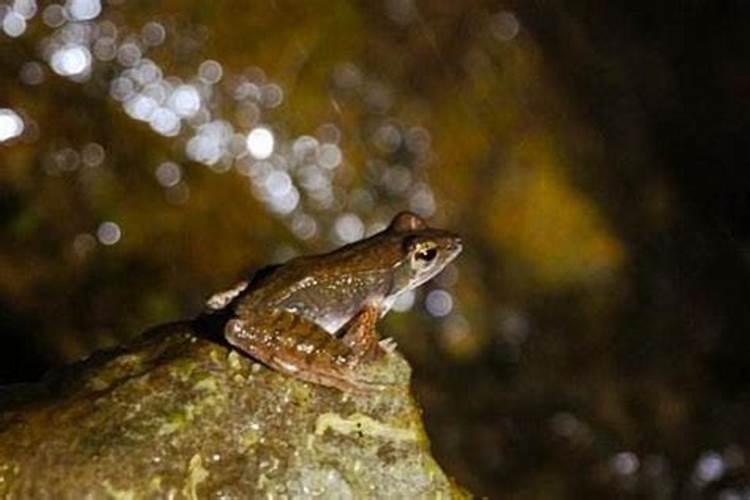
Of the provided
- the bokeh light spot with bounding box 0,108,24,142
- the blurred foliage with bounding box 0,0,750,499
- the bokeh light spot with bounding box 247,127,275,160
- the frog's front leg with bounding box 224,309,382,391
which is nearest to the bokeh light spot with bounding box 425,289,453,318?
the blurred foliage with bounding box 0,0,750,499

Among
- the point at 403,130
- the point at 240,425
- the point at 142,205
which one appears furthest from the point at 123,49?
the point at 240,425

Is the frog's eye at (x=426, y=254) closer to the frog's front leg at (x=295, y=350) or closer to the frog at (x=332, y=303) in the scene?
the frog at (x=332, y=303)

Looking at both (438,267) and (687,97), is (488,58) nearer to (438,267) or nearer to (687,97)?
(687,97)

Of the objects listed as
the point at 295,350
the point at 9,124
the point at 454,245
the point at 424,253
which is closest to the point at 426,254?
the point at 424,253

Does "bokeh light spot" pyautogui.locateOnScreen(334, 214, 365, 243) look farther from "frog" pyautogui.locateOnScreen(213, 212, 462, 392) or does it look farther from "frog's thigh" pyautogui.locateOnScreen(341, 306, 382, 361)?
"frog's thigh" pyautogui.locateOnScreen(341, 306, 382, 361)

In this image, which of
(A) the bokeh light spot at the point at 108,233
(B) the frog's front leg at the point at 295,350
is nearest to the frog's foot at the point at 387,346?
(B) the frog's front leg at the point at 295,350

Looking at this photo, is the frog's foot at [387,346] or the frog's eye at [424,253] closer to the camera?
the frog's foot at [387,346]

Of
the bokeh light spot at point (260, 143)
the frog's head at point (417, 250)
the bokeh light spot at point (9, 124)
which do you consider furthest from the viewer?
the bokeh light spot at point (260, 143)
